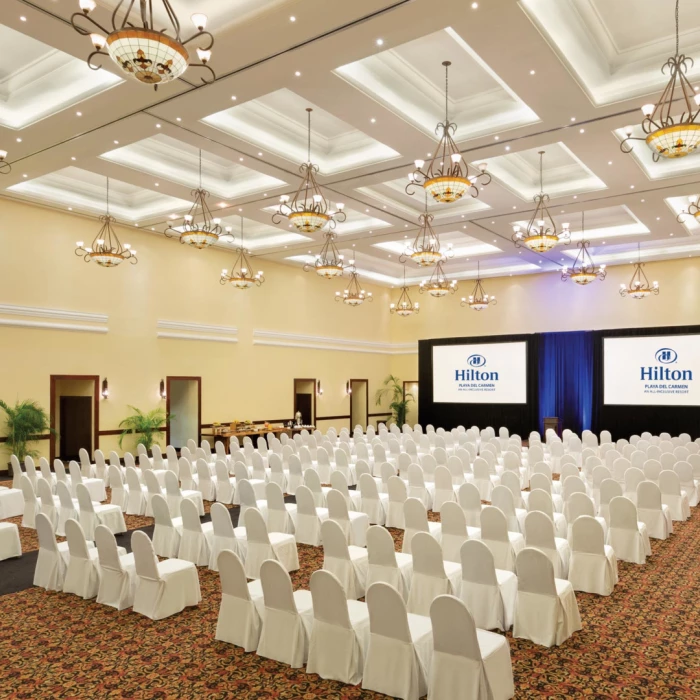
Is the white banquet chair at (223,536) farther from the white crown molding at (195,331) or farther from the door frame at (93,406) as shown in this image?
the white crown molding at (195,331)

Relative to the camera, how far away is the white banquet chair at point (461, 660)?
3752mm

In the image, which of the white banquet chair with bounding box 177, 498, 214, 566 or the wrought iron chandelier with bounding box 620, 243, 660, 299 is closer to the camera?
the white banquet chair with bounding box 177, 498, 214, 566

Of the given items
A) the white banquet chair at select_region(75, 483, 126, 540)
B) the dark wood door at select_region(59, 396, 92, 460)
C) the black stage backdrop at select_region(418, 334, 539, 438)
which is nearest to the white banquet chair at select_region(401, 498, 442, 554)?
the white banquet chair at select_region(75, 483, 126, 540)

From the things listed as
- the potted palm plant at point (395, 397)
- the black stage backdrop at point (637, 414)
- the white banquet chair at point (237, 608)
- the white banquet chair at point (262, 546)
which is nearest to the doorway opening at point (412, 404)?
the potted palm plant at point (395, 397)

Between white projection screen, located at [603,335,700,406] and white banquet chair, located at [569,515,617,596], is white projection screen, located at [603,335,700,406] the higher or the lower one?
the higher one

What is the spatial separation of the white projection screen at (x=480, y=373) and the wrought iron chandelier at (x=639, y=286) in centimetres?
397

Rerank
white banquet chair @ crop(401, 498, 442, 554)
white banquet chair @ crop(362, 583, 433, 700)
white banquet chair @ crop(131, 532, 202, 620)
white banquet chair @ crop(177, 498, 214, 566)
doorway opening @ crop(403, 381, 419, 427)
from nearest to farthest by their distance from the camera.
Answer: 1. white banquet chair @ crop(362, 583, 433, 700)
2. white banquet chair @ crop(131, 532, 202, 620)
3. white banquet chair @ crop(401, 498, 442, 554)
4. white banquet chair @ crop(177, 498, 214, 566)
5. doorway opening @ crop(403, 381, 419, 427)

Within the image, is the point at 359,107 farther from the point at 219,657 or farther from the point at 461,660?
the point at 461,660

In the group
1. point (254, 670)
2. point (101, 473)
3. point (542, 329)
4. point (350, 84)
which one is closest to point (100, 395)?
point (101, 473)

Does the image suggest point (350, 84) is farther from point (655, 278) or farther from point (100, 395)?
point (655, 278)

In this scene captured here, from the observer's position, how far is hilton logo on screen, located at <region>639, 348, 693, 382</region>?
59.3 ft

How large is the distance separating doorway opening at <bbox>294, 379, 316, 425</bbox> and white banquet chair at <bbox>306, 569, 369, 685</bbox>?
16521mm

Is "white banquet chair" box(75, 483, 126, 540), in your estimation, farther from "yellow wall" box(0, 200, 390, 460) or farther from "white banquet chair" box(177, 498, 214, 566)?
"yellow wall" box(0, 200, 390, 460)

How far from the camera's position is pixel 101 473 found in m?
11.4
